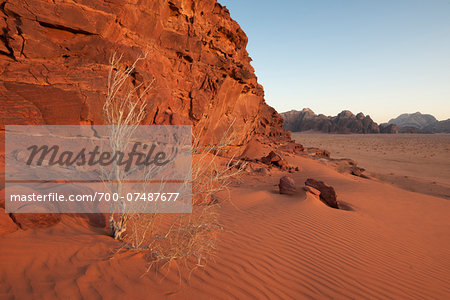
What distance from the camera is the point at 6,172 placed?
13.8 ft

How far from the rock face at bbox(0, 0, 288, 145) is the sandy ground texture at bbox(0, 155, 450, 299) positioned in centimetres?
186

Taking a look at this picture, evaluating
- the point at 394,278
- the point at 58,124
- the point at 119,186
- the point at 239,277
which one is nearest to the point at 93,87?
the point at 58,124

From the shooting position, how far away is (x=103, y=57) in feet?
19.9

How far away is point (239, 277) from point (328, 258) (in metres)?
1.66

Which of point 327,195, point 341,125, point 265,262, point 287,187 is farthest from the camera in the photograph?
point 341,125

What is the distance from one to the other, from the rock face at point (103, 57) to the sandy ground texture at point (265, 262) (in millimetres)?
1864

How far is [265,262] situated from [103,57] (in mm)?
6584

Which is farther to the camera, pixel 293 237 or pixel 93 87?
pixel 93 87

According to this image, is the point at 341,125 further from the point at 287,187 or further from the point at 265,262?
the point at 265,262

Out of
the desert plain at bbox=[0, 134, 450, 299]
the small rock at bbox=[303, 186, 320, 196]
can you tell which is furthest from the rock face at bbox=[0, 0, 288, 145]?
the small rock at bbox=[303, 186, 320, 196]

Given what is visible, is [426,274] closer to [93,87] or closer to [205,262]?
[205,262]

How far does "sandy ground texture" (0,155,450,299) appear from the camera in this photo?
2.11m

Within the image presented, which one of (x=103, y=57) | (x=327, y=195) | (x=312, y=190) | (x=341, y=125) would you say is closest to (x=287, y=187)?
(x=312, y=190)

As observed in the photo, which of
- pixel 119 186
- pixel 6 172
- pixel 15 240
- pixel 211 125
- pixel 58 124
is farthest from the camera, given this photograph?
pixel 211 125
